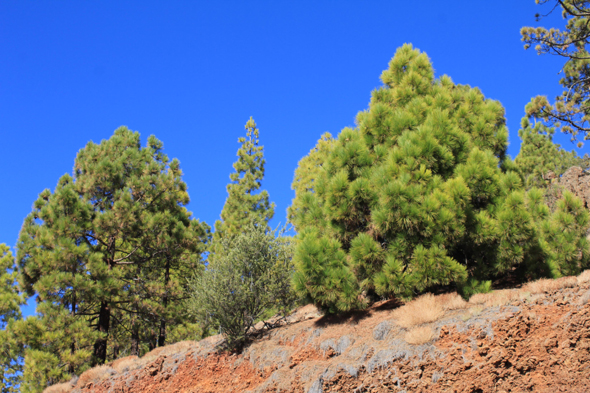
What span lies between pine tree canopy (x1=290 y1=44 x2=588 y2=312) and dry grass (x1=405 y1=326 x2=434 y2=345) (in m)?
1.70

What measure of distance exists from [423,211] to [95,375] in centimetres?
1128

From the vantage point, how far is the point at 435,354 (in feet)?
22.5

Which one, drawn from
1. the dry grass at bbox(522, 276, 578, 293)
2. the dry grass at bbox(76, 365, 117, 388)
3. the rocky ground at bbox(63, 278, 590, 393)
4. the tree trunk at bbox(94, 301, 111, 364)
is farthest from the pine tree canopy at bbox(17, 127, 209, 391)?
the dry grass at bbox(522, 276, 578, 293)

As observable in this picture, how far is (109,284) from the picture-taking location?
14.5 metres

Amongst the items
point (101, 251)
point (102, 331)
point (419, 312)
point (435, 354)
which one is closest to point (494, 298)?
point (419, 312)

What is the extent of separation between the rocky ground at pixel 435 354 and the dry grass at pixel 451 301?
0.07 m

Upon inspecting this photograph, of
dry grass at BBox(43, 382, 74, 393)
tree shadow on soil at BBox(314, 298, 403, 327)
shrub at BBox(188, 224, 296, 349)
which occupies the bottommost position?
tree shadow on soil at BBox(314, 298, 403, 327)

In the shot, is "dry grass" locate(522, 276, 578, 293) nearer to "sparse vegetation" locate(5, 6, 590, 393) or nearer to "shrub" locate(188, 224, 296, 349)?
"sparse vegetation" locate(5, 6, 590, 393)

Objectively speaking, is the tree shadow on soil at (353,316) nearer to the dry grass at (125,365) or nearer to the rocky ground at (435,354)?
the rocky ground at (435,354)

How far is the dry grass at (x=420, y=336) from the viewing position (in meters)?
7.25

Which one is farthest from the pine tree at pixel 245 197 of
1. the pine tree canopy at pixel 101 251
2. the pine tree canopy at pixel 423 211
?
the pine tree canopy at pixel 423 211

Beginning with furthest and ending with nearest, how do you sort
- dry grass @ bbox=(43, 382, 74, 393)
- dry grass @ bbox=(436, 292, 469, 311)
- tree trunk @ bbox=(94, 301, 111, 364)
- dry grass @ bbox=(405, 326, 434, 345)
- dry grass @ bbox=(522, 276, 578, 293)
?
1. tree trunk @ bbox=(94, 301, 111, 364)
2. dry grass @ bbox=(43, 382, 74, 393)
3. dry grass @ bbox=(436, 292, 469, 311)
4. dry grass @ bbox=(522, 276, 578, 293)
5. dry grass @ bbox=(405, 326, 434, 345)

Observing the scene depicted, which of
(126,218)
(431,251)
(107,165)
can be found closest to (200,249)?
(126,218)

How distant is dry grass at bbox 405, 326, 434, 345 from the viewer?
7.25 meters
